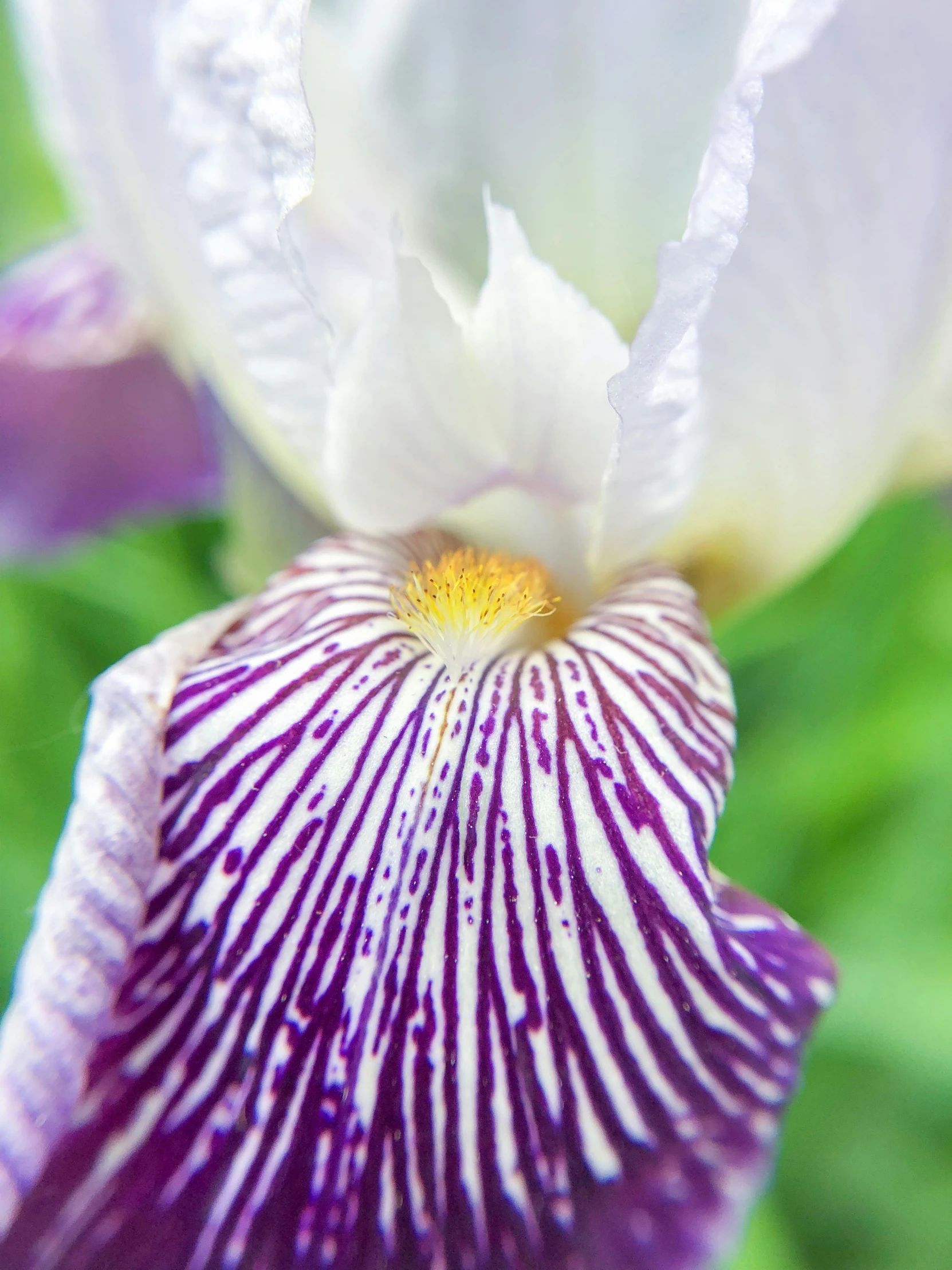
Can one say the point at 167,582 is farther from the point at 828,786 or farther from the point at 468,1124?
the point at 468,1124

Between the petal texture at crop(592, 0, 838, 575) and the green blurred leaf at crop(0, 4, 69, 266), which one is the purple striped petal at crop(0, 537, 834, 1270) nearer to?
the petal texture at crop(592, 0, 838, 575)

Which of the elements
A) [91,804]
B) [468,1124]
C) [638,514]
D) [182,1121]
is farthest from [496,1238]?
[638,514]

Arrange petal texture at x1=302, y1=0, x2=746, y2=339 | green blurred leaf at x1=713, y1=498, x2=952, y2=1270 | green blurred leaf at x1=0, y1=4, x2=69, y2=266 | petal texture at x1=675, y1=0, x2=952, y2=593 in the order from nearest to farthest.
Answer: petal texture at x1=675, y1=0, x2=952, y2=593 < petal texture at x1=302, y1=0, x2=746, y2=339 < green blurred leaf at x1=713, y1=498, x2=952, y2=1270 < green blurred leaf at x1=0, y1=4, x2=69, y2=266

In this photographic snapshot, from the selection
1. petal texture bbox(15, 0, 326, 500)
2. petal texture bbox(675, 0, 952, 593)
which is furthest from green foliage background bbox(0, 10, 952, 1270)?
petal texture bbox(15, 0, 326, 500)

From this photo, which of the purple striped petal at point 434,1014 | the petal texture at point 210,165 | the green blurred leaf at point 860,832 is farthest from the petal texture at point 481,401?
the green blurred leaf at point 860,832

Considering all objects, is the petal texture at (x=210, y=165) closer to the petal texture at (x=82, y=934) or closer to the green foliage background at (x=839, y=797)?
the petal texture at (x=82, y=934)

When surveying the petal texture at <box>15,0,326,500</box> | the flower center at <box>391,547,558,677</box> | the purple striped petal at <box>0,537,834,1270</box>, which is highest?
the petal texture at <box>15,0,326,500</box>

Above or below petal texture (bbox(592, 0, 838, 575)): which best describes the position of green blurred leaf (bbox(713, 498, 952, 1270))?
below
